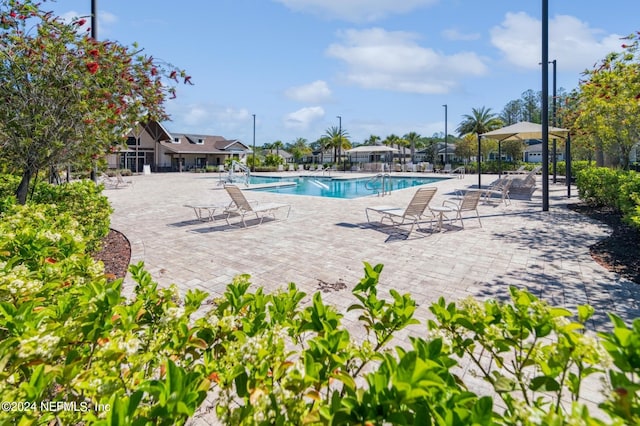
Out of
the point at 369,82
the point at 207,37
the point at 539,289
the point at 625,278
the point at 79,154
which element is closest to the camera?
the point at 539,289

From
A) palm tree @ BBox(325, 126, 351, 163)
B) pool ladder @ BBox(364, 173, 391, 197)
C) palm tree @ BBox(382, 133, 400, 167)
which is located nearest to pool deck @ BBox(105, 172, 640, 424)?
pool ladder @ BBox(364, 173, 391, 197)

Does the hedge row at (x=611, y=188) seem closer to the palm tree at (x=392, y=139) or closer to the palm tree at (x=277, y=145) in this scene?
the palm tree at (x=392, y=139)

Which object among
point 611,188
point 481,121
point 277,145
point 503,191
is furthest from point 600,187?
point 277,145

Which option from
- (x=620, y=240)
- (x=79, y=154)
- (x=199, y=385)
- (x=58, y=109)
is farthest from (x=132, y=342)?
(x=620, y=240)

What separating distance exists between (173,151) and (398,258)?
138ft

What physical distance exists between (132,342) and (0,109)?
5.64 m

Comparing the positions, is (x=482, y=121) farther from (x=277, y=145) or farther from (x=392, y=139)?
(x=277, y=145)

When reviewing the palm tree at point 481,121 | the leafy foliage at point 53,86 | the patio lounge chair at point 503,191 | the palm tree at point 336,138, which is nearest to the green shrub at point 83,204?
the leafy foliage at point 53,86

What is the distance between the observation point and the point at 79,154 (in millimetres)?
6016

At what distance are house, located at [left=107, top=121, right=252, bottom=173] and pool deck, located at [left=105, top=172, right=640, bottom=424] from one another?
33.6 m

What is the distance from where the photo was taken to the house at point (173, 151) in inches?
1548

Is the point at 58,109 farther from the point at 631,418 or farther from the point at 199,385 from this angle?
the point at 631,418

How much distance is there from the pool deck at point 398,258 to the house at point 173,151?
33.6 meters

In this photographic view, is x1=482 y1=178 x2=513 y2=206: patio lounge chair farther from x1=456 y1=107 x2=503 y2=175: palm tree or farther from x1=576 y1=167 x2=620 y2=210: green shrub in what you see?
x1=456 y1=107 x2=503 y2=175: palm tree
